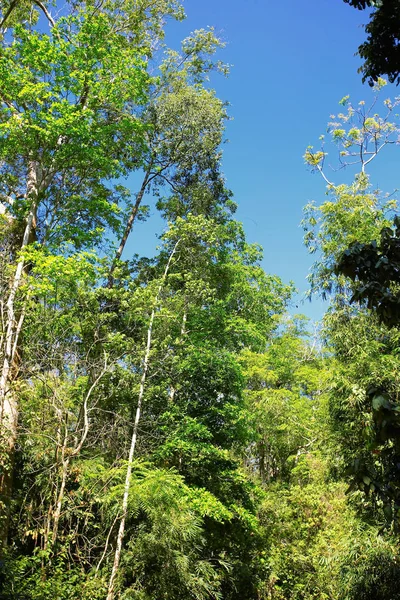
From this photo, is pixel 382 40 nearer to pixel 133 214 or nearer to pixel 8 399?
pixel 8 399

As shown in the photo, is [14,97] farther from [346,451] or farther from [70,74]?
[346,451]

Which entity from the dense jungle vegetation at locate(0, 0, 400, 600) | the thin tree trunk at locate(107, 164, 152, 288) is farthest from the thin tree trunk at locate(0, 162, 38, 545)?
the thin tree trunk at locate(107, 164, 152, 288)

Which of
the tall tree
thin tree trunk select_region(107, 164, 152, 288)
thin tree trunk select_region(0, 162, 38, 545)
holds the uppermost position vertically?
thin tree trunk select_region(107, 164, 152, 288)

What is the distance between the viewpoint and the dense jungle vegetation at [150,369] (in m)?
6.68

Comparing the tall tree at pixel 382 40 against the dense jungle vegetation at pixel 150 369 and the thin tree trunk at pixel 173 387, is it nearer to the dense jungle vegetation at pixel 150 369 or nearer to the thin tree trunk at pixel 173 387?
the dense jungle vegetation at pixel 150 369

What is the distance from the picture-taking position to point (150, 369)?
9016 millimetres

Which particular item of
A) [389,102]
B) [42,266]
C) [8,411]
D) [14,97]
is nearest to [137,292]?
[42,266]

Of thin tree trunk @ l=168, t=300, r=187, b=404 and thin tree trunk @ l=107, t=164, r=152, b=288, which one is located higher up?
thin tree trunk @ l=107, t=164, r=152, b=288

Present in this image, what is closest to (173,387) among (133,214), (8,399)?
(8,399)

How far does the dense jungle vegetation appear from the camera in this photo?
6.68 metres

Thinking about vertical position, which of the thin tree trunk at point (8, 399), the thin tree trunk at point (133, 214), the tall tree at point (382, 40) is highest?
the thin tree trunk at point (133, 214)

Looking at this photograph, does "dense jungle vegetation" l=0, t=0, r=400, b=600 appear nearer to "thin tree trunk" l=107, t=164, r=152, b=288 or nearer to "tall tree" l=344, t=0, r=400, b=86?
"thin tree trunk" l=107, t=164, r=152, b=288

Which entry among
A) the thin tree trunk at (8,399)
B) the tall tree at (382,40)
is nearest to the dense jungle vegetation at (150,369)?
the thin tree trunk at (8,399)

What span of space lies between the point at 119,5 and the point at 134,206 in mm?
5498
